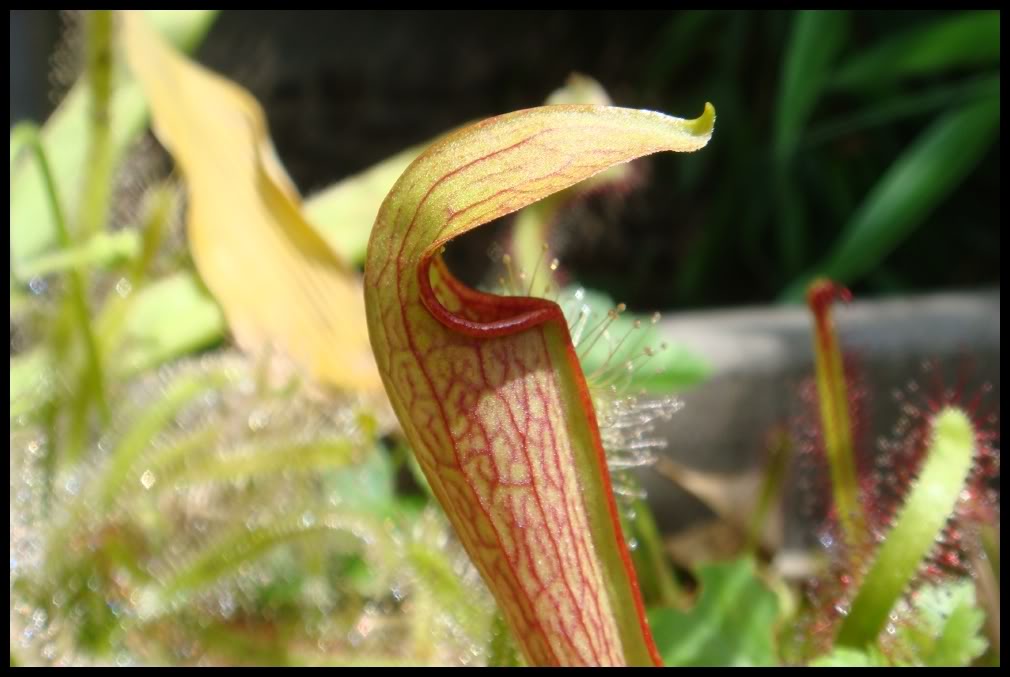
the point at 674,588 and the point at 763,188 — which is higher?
the point at 674,588

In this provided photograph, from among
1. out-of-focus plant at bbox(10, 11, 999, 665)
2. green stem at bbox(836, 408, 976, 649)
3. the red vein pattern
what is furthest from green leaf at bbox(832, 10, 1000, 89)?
the red vein pattern

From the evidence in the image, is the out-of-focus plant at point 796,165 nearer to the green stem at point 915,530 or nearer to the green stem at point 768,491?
the green stem at point 768,491

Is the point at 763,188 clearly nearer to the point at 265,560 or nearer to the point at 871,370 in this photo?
the point at 871,370

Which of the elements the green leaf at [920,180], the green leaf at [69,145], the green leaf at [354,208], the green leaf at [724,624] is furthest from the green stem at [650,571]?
the green leaf at [920,180]

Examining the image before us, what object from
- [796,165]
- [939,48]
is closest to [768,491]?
[939,48]

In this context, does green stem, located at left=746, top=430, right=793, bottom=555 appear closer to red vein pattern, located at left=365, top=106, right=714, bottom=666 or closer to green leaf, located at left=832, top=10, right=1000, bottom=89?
red vein pattern, located at left=365, top=106, right=714, bottom=666

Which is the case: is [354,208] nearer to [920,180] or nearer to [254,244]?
[254,244]

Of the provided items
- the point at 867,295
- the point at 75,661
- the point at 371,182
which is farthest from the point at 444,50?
the point at 75,661
